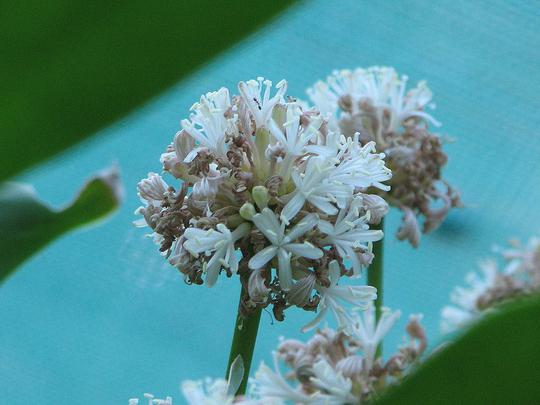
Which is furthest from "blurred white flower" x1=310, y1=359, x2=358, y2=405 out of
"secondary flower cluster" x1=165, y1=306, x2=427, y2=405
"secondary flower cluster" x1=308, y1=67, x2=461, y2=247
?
"secondary flower cluster" x1=308, y1=67, x2=461, y2=247

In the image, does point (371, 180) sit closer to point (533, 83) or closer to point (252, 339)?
point (252, 339)

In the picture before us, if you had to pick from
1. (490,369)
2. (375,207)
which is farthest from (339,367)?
(490,369)

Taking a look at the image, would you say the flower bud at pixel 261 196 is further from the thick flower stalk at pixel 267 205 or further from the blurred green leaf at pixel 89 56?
the blurred green leaf at pixel 89 56

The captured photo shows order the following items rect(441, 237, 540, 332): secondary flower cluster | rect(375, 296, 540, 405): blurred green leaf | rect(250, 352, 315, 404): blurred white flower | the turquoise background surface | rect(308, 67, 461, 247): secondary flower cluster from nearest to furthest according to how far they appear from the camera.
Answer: rect(375, 296, 540, 405): blurred green leaf < rect(250, 352, 315, 404): blurred white flower < rect(308, 67, 461, 247): secondary flower cluster < rect(441, 237, 540, 332): secondary flower cluster < the turquoise background surface

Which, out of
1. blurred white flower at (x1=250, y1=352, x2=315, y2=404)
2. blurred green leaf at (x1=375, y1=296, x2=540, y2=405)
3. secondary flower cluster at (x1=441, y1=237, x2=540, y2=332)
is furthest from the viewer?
secondary flower cluster at (x1=441, y1=237, x2=540, y2=332)

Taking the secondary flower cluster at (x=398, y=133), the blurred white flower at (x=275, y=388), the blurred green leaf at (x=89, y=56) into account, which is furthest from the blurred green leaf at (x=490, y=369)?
the secondary flower cluster at (x=398, y=133)

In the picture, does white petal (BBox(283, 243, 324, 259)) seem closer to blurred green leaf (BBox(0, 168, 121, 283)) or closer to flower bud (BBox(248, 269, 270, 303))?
flower bud (BBox(248, 269, 270, 303))
